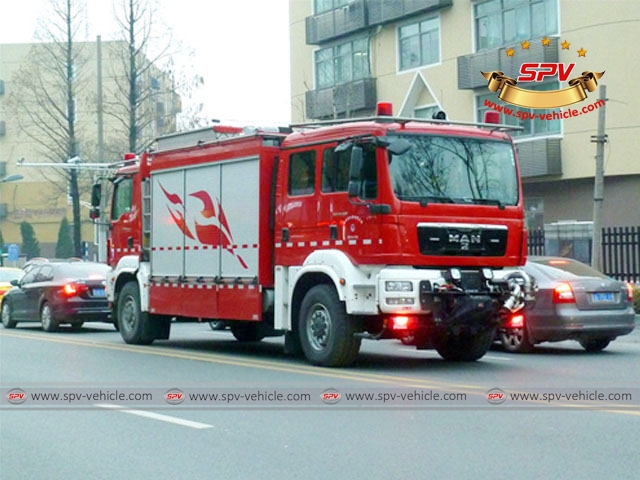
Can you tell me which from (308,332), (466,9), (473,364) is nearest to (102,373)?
(308,332)

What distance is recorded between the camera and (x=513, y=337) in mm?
16266

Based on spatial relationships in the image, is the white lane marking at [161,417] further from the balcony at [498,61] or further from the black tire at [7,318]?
the balcony at [498,61]

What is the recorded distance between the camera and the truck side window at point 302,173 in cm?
1417

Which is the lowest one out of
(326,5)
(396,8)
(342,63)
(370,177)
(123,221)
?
(123,221)

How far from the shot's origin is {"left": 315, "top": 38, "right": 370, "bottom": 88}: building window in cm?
3994

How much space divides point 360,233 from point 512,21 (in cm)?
2274

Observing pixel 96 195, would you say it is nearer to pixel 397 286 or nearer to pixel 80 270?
pixel 80 270

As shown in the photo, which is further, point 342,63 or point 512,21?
point 342,63

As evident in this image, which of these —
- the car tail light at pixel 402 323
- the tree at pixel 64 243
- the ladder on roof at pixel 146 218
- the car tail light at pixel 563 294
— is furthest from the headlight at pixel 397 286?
the tree at pixel 64 243

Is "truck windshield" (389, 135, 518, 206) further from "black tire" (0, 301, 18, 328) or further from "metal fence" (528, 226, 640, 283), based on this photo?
"black tire" (0, 301, 18, 328)

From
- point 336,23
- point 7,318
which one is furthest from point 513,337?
point 336,23

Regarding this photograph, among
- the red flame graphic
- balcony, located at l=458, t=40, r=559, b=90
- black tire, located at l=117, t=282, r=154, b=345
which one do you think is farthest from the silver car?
balcony, located at l=458, t=40, r=559, b=90

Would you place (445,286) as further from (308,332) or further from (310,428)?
(310,428)

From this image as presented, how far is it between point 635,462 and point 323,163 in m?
7.05
